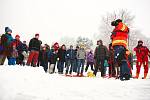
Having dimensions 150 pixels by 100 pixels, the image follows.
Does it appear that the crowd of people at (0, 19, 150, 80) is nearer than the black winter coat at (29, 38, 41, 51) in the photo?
Yes

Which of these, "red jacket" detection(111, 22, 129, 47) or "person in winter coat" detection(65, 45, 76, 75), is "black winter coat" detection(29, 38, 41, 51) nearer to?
"person in winter coat" detection(65, 45, 76, 75)

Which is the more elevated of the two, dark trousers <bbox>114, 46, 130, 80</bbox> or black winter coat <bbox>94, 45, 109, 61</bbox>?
black winter coat <bbox>94, 45, 109, 61</bbox>

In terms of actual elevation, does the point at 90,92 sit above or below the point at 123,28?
below

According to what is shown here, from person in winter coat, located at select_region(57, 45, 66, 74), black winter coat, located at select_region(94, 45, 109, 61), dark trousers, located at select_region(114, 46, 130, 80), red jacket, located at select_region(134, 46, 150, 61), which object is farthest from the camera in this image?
person in winter coat, located at select_region(57, 45, 66, 74)

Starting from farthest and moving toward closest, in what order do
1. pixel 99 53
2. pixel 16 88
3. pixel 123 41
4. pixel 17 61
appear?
1. pixel 17 61
2. pixel 99 53
3. pixel 123 41
4. pixel 16 88

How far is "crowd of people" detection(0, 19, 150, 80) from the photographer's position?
8.93 m

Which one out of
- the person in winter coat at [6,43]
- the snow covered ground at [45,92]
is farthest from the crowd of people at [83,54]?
the snow covered ground at [45,92]

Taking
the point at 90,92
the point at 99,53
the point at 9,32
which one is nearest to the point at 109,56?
the point at 99,53

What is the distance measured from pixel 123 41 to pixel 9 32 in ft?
16.8

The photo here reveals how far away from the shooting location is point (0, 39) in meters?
11.8

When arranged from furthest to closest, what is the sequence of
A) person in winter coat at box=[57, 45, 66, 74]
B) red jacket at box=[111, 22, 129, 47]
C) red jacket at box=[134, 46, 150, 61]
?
person in winter coat at box=[57, 45, 66, 74]
red jacket at box=[134, 46, 150, 61]
red jacket at box=[111, 22, 129, 47]

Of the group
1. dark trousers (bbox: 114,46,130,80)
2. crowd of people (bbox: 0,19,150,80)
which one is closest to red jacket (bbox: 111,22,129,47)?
crowd of people (bbox: 0,19,150,80)

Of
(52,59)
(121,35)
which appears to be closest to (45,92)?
(121,35)

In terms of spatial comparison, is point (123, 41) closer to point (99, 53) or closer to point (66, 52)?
point (99, 53)
